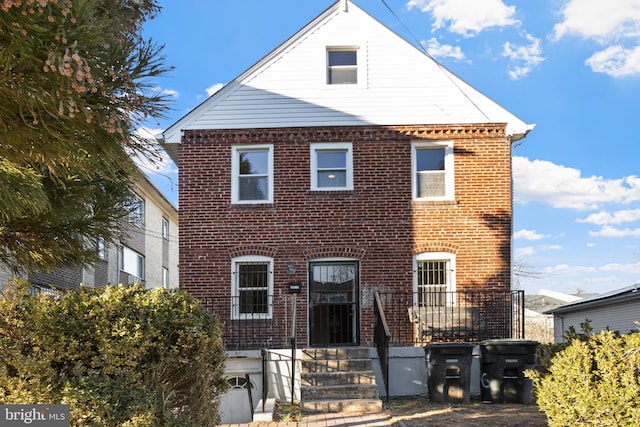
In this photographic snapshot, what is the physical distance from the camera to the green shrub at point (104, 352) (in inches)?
165

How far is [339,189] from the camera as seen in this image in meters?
13.1

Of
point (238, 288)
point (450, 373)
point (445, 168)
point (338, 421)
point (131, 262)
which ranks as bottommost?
point (338, 421)

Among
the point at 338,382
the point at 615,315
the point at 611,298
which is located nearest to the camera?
the point at 338,382

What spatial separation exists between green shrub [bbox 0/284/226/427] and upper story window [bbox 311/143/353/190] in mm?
8528

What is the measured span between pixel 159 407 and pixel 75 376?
0.64m

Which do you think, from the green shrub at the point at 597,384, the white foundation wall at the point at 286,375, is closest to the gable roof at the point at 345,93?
the white foundation wall at the point at 286,375

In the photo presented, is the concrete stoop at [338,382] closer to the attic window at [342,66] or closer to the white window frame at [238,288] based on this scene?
the white window frame at [238,288]

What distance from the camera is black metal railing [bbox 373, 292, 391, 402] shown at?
1008 centimetres

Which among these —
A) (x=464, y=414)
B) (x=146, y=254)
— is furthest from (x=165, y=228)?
(x=464, y=414)

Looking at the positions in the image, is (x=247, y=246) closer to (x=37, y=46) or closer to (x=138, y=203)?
(x=138, y=203)

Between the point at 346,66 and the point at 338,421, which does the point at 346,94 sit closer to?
the point at 346,66

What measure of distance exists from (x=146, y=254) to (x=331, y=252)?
15.4 m

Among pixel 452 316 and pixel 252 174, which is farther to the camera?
pixel 252 174

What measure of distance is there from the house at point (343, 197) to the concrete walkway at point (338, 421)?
11.7 feet
